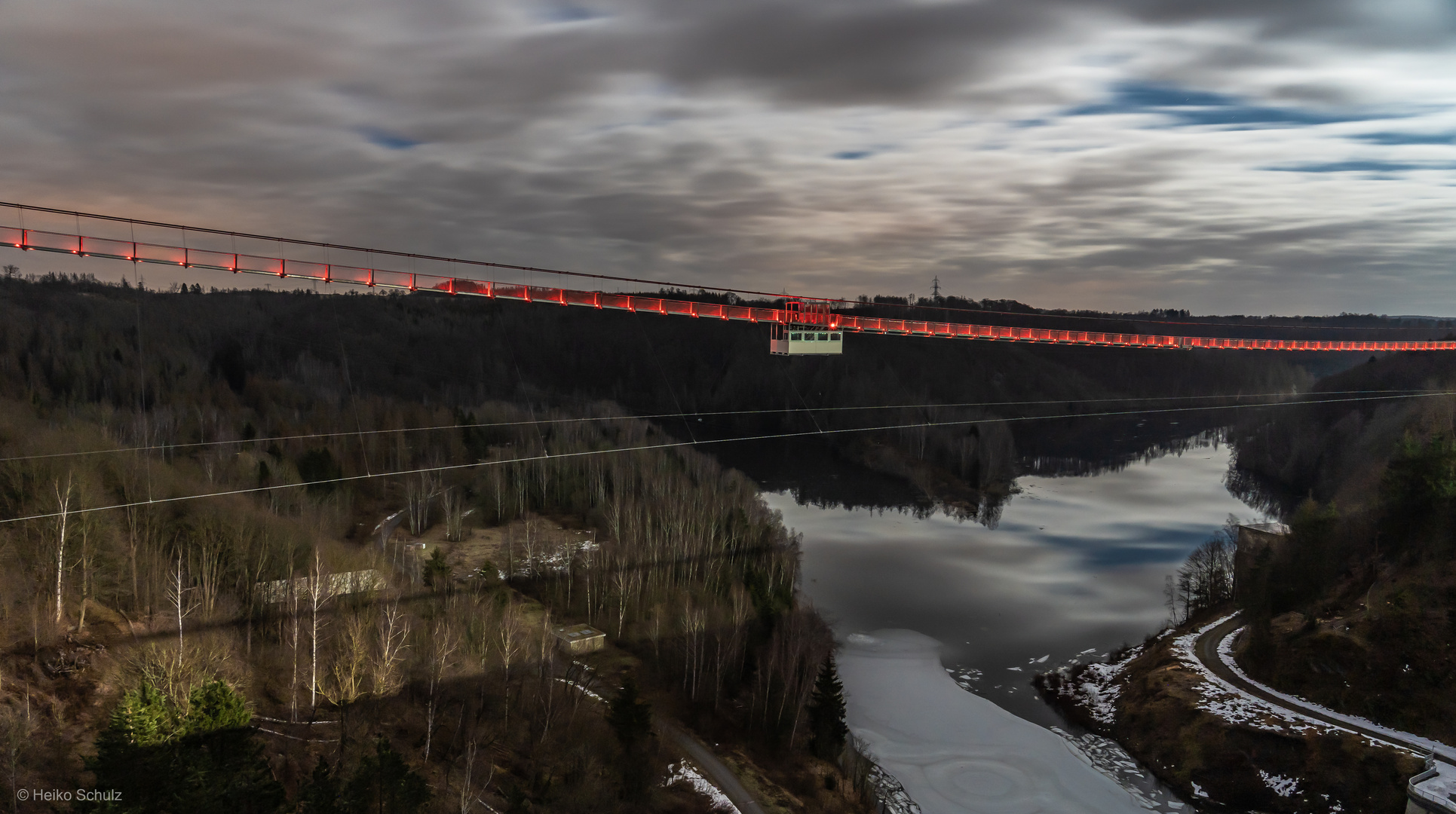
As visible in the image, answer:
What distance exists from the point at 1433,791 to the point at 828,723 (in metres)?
17.0

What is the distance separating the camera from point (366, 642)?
2242 cm

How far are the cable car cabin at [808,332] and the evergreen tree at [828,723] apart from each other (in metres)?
11.4

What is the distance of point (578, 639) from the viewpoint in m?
30.3

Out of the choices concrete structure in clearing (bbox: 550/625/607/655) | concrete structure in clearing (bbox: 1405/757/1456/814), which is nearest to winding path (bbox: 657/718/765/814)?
concrete structure in clearing (bbox: 550/625/607/655)

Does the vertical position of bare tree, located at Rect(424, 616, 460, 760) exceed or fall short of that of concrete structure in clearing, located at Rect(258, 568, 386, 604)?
it falls short

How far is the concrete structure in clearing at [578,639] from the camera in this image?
30109 millimetres

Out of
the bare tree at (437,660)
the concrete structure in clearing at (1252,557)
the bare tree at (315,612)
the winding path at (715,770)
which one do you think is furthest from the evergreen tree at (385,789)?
the concrete structure in clearing at (1252,557)

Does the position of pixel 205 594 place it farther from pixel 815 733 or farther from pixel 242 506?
pixel 815 733

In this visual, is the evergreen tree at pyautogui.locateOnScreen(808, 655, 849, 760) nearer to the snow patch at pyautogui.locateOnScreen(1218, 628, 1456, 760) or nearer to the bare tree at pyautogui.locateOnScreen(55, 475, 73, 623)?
the snow patch at pyautogui.locateOnScreen(1218, 628, 1456, 760)

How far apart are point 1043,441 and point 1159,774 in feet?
251

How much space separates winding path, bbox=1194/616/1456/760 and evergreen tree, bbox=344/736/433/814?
29.6 m

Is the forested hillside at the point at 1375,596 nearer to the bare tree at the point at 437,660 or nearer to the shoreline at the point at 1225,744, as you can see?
the shoreline at the point at 1225,744

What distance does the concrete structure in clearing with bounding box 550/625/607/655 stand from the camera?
30109 millimetres

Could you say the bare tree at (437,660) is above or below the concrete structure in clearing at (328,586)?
below
